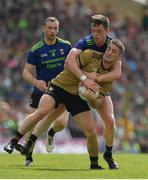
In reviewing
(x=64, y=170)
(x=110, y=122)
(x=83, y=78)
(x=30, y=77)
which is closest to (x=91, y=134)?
(x=110, y=122)

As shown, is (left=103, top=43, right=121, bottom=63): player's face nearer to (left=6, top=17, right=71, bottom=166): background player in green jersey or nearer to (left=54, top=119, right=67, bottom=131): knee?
(left=6, top=17, right=71, bottom=166): background player in green jersey

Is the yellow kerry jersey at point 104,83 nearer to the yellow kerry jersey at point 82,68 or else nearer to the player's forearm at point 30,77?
the yellow kerry jersey at point 82,68

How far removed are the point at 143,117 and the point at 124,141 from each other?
2.68m

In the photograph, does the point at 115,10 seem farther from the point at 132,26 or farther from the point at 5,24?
Answer: the point at 5,24

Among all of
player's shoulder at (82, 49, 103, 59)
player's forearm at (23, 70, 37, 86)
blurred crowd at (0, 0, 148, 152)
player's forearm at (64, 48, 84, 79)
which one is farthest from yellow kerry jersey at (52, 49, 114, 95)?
blurred crowd at (0, 0, 148, 152)

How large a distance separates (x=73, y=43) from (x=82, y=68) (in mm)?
16780

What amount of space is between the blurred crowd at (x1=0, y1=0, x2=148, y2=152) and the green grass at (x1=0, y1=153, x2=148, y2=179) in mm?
7247

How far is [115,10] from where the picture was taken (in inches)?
1430

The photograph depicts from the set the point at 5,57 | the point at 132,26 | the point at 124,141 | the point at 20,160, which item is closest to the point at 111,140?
the point at 20,160

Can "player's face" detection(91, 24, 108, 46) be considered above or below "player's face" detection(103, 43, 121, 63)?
above

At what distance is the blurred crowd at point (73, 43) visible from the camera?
2580cm

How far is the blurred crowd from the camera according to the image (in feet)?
84.6

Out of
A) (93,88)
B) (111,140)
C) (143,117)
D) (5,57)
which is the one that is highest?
(93,88)

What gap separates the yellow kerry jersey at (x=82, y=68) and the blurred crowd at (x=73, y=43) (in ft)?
32.2
